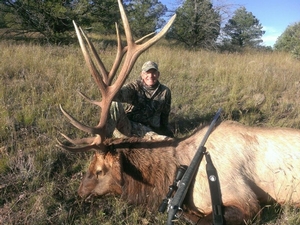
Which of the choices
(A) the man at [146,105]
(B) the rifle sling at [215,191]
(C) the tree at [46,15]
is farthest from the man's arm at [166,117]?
(C) the tree at [46,15]

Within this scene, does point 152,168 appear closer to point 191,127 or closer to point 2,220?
point 2,220

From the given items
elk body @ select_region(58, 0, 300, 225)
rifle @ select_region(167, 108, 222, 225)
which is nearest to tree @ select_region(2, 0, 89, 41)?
elk body @ select_region(58, 0, 300, 225)

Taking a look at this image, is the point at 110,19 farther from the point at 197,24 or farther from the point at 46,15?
the point at 197,24

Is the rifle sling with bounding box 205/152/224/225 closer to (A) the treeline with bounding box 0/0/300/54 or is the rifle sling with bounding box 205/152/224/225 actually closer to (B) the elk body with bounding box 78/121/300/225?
(B) the elk body with bounding box 78/121/300/225

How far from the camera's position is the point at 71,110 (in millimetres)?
4477

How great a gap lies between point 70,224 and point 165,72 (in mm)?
4797

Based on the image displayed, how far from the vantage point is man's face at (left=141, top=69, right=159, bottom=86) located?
4.41 meters

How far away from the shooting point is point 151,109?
464 centimetres

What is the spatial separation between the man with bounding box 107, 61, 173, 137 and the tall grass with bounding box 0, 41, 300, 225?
1.04ft

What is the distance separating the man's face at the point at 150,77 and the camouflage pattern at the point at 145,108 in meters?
0.08

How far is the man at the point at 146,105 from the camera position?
14.1 feet

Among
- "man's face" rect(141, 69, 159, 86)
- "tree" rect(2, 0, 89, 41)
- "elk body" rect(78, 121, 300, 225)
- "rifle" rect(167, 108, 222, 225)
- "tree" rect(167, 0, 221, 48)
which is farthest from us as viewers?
"tree" rect(167, 0, 221, 48)

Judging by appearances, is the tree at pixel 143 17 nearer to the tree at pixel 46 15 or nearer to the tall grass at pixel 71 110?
the tree at pixel 46 15

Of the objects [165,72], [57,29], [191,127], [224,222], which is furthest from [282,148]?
[57,29]
